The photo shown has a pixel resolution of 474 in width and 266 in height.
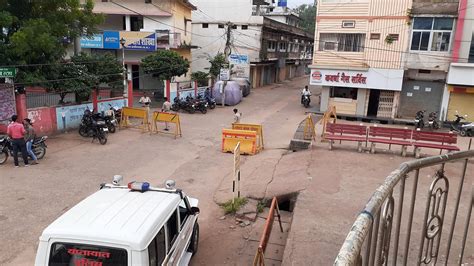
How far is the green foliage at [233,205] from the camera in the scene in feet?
27.7

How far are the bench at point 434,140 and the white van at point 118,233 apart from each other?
32.2 ft

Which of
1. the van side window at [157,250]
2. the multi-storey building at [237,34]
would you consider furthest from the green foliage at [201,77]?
the van side window at [157,250]

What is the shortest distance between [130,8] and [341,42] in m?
16.2

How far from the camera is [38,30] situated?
13.9 m

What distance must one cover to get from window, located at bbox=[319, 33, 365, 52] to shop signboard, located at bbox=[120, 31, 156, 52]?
1203cm

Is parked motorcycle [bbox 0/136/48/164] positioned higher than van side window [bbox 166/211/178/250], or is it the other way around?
van side window [bbox 166/211/178/250]

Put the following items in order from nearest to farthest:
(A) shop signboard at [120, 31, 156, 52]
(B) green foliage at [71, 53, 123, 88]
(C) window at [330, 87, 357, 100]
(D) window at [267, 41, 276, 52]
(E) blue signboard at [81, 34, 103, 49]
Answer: (B) green foliage at [71, 53, 123, 88]
(C) window at [330, 87, 357, 100]
(A) shop signboard at [120, 31, 156, 52]
(E) blue signboard at [81, 34, 103, 49]
(D) window at [267, 41, 276, 52]

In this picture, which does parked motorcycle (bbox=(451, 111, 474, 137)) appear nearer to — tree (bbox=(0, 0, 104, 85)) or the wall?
tree (bbox=(0, 0, 104, 85))

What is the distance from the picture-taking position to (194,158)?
43.1ft

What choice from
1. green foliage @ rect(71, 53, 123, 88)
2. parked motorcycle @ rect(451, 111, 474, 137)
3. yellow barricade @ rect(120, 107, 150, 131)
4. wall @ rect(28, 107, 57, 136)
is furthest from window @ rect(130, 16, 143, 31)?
parked motorcycle @ rect(451, 111, 474, 137)

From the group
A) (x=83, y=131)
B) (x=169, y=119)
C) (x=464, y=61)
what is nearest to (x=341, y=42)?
(x=464, y=61)

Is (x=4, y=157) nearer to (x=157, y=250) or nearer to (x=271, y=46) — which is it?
(x=157, y=250)

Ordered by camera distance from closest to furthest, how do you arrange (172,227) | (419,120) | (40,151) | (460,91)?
1. (172,227)
2. (40,151)
3. (419,120)
4. (460,91)

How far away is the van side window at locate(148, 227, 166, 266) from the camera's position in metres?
4.54
